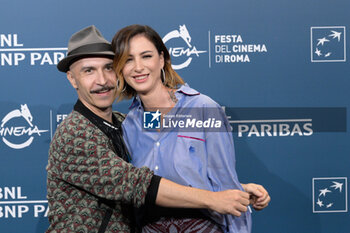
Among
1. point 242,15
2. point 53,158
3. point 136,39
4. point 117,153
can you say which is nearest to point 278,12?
point 242,15

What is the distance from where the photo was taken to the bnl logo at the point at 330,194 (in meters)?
2.69

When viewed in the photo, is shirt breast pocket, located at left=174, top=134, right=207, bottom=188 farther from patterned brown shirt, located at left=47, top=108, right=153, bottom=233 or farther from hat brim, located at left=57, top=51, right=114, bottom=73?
hat brim, located at left=57, top=51, right=114, bottom=73

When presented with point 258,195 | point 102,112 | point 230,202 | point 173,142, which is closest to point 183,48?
point 102,112

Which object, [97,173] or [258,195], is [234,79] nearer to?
[258,195]

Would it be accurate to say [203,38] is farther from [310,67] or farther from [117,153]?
[117,153]

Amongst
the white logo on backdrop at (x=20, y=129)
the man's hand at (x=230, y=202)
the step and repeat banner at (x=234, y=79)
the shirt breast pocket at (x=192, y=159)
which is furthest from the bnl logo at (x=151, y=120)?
the white logo on backdrop at (x=20, y=129)

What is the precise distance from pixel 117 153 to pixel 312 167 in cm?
155

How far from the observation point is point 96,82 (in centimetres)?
178

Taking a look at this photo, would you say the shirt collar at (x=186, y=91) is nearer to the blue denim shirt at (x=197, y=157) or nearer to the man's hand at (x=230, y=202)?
the blue denim shirt at (x=197, y=157)

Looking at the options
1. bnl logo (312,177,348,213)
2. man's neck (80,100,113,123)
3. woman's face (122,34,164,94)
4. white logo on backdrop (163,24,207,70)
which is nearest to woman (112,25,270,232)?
woman's face (122,34,164,94)

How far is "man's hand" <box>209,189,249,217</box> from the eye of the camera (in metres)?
1.46

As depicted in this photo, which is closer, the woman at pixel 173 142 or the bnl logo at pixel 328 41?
the woman at pixel 173 142

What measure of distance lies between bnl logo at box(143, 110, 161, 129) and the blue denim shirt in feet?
0.10

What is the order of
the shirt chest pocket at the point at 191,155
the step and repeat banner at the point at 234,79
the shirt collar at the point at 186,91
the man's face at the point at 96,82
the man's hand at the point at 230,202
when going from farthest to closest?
1. the step and repeat banner at the point at 234,79
2. the man's face at the point at 96,82
3. the shirt collar at the point at 186,91
4. the shirt chest pocket at the point at 191,155
5. the man's hand at the point at 230,202
